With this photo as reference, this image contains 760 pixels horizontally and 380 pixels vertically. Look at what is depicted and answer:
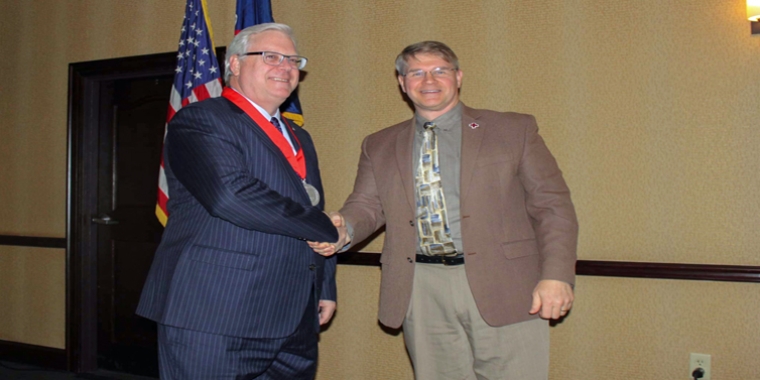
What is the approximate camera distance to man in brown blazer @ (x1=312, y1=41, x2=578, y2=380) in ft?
7.02

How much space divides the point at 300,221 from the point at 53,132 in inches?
127

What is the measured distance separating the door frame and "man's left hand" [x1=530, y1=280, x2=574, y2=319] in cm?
331

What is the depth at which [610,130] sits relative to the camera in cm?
300

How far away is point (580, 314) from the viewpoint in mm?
3078

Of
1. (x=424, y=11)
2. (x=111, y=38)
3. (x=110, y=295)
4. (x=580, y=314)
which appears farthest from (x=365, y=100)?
(x=110, y=295)

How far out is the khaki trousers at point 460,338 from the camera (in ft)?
7.07

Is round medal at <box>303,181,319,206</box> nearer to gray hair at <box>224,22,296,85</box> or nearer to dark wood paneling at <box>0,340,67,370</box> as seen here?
gray hair at <box>224,22,296,85</box>

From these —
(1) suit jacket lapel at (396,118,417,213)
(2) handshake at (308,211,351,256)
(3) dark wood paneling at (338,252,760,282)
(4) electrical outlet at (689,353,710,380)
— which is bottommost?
(4) electrical outlet at (689,353,710,380)

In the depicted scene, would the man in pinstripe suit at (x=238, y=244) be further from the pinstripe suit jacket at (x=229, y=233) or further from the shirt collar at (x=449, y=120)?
the shirt collar at (x=449, y=120)

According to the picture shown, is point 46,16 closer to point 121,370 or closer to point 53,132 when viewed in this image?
point 53,132

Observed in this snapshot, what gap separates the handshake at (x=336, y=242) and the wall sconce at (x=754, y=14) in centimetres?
204

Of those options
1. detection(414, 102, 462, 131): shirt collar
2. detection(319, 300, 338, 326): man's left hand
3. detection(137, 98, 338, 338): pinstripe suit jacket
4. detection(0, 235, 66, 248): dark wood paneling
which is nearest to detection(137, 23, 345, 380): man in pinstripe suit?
detection(137, 98, 338, 338): pinstripe suit jacket

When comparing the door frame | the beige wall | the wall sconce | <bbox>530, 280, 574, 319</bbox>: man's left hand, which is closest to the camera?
<bbox>530, 280, 574, 319</bbox>: man's left hand

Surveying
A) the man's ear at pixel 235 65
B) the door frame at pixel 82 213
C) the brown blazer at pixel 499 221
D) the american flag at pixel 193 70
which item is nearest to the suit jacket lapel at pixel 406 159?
the brown blazer at pixel 499 221
